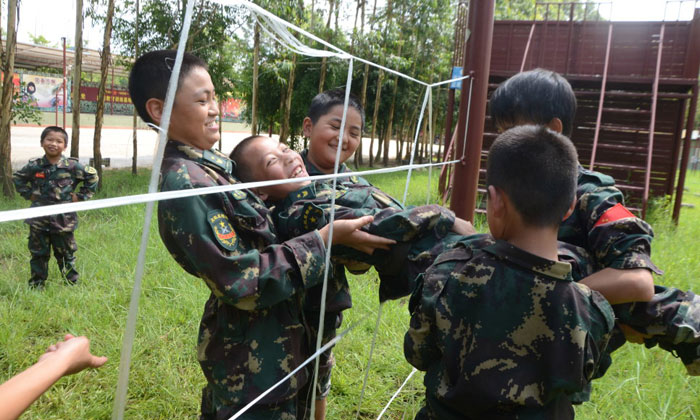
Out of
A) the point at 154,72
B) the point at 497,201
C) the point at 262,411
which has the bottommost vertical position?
the point at 262,411

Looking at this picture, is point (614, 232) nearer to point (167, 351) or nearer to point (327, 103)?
point (327, 103)

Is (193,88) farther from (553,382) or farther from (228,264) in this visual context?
(553,382)

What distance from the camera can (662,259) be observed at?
4.12 m

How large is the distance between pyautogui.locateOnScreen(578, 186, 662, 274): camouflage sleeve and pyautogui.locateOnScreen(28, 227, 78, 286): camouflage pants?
12.5 feet

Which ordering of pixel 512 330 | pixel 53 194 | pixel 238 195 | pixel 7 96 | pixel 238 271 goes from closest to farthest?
pixel 512 330 → pixel 238 271 → pixel 238 195 → pixel 53 194 → pixel 7 96

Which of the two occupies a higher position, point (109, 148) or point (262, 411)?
point (262, 411)

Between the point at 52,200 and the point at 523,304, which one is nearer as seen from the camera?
the point at 523,304

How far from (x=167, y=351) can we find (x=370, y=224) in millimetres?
1786

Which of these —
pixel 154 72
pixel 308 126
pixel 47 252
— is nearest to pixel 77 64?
pixel 47 252

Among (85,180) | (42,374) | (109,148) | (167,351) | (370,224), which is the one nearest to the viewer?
(42,374)

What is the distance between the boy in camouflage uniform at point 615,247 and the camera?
108 centimetres

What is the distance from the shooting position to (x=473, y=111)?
186 cm

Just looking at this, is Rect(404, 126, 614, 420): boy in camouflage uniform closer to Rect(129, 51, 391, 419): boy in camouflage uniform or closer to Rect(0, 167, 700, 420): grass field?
Rect(129, 51, 391, 419): boy in camouflage uniform

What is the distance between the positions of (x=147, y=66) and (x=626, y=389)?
101 inches
